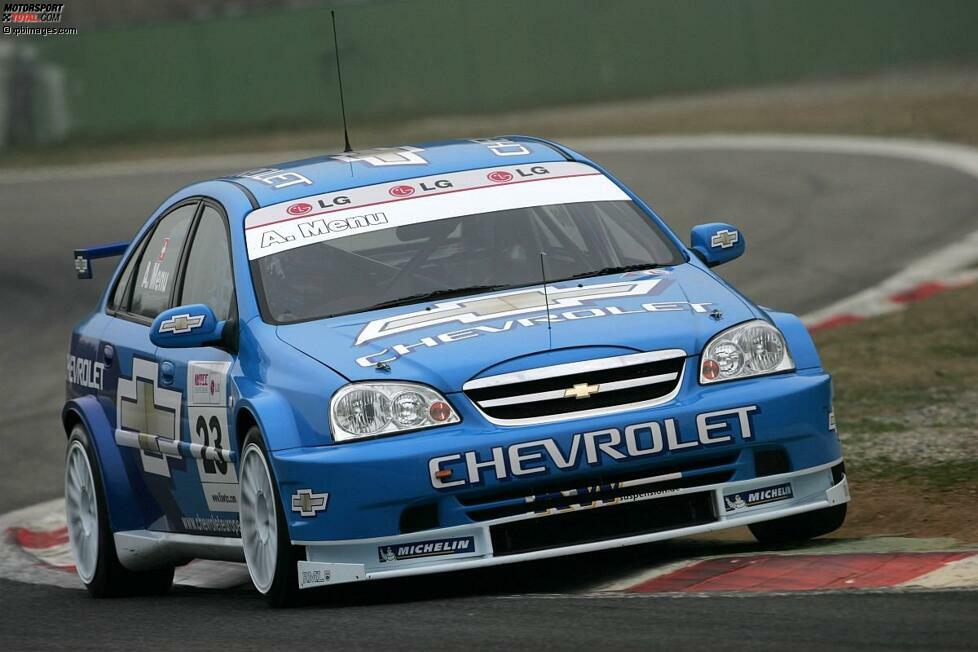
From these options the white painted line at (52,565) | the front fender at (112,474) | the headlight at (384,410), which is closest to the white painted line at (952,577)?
the headlight at (384,410)

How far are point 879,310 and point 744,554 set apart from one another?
7396 millimetres

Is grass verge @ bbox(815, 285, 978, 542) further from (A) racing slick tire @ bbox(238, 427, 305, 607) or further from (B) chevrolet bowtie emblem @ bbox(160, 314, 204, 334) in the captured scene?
(B) chevrolet bowtie emblem @ bbox(160, 314, 204, 334)

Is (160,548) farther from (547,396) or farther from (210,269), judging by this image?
(547,396)

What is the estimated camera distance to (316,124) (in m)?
37.7

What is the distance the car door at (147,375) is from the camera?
7.41 meters

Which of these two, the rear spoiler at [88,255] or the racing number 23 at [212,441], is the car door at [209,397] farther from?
the rear spoiler at [88,255]

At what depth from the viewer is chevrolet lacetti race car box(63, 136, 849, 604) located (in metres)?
6.11

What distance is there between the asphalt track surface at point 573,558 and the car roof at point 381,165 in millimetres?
1614

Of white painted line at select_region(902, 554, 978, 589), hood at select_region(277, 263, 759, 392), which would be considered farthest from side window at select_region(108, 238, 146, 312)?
white painted line at select_region(902, 554, 978, 589)

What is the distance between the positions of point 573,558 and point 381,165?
1857 mm

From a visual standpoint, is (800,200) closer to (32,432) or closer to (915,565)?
(32,432)

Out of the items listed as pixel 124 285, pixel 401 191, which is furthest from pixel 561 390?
pixel 124 285

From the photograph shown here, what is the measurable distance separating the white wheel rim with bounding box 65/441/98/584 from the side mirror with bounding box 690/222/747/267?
2.66m

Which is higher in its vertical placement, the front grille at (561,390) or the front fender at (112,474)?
the front grille at (561,390)
